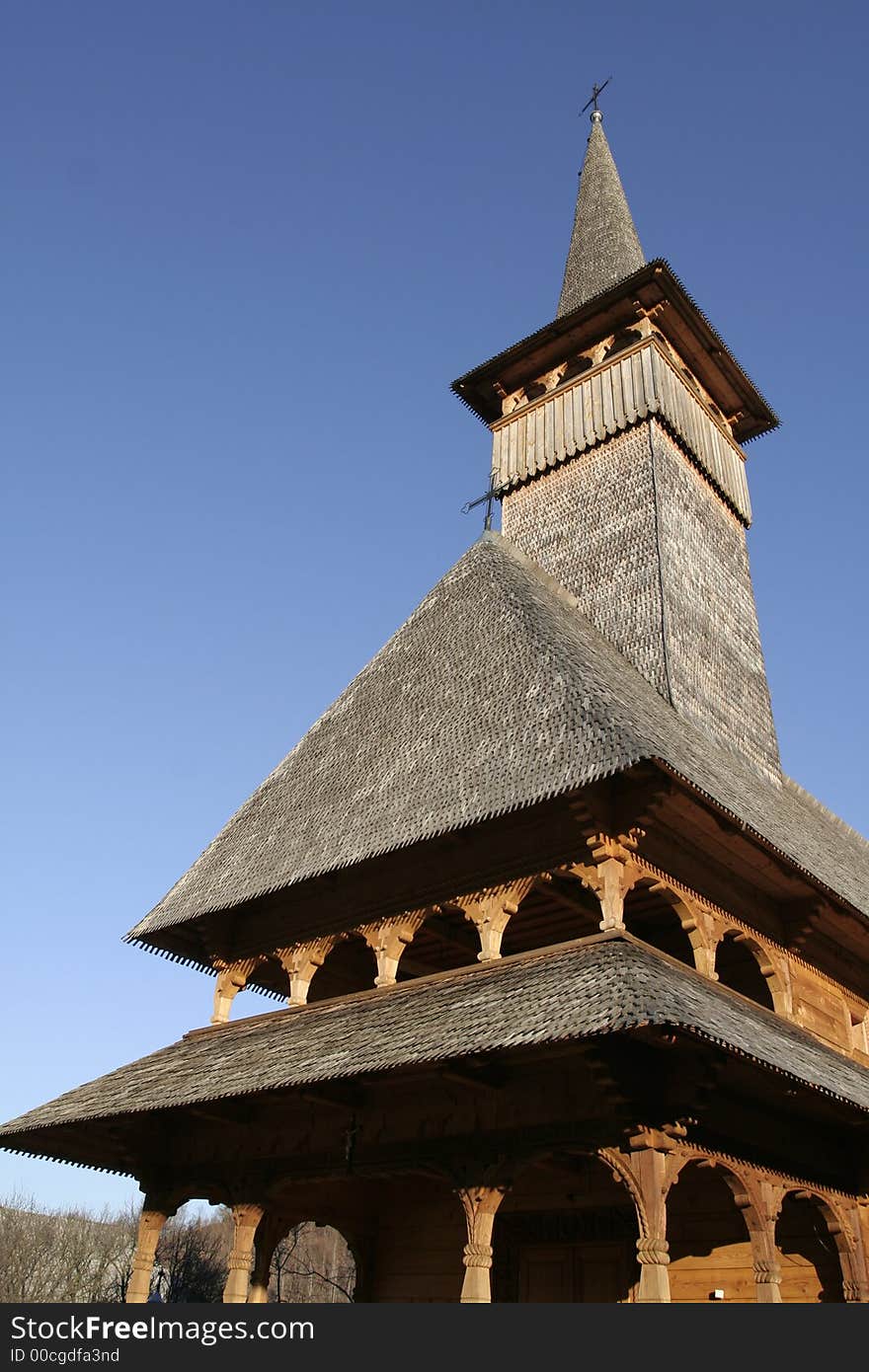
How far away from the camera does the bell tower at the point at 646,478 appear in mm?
17516

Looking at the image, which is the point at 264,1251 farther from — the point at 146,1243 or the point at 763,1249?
the point at 763,1249

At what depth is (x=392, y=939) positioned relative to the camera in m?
12.9

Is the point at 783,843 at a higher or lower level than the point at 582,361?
lower

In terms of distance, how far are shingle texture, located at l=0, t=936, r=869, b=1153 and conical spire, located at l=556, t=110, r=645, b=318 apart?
15.0m

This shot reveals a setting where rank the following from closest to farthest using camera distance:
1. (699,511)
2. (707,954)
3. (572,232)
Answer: (707,954) → (699,511) → (572,232)

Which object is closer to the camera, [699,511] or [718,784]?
[718,784]

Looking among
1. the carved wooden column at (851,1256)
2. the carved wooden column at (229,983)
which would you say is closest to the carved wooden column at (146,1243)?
the carved wooden column at (229,983)

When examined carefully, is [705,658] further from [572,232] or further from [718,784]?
[572,232]

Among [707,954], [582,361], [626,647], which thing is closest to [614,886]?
[707,954]

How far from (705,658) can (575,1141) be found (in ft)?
31.4

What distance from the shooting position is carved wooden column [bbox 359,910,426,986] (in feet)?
41.8

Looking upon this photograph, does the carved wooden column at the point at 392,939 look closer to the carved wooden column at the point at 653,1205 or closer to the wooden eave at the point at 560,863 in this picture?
the wooden eave at the point at 560,863

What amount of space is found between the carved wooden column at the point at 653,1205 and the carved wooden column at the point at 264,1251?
6607 millimetres

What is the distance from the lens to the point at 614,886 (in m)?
10.9
